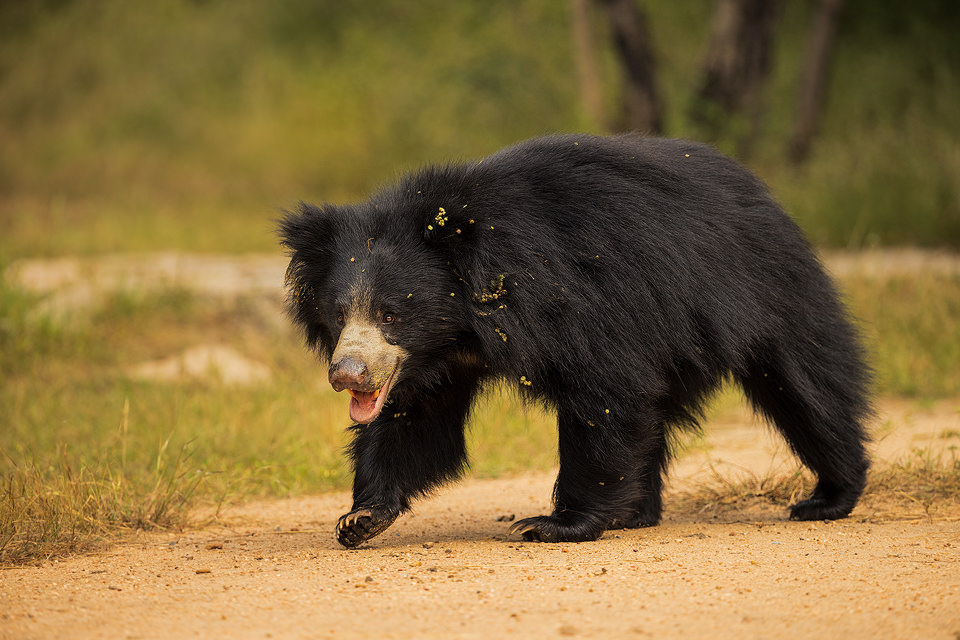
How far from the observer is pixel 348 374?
320 centimetres

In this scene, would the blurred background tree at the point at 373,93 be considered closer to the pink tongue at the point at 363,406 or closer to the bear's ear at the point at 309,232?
the bear's ear at the point at 309,232

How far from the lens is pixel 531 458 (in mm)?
5484

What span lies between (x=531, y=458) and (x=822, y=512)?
1.79 metres

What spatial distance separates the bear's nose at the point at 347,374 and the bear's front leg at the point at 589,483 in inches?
25.7

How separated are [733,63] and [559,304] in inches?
329

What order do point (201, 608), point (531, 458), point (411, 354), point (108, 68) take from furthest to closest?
point (108, 68) → point (531, 458) → point (411, 354) → point (201, 608)

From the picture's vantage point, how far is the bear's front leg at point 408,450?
11.8ft

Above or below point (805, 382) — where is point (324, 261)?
above

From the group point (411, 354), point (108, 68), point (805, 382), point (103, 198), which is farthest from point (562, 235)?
point (108, 68)

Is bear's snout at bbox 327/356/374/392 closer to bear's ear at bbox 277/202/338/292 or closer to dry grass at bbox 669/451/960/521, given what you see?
bear's ear at bbox 277/202/338/292

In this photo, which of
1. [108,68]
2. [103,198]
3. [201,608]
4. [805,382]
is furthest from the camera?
[108,68]

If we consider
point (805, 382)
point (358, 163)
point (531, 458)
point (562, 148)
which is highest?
point (358, 163)

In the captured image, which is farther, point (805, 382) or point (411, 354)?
point (805, 382)

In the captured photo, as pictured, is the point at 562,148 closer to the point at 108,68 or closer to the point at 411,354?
the point at 411,354
